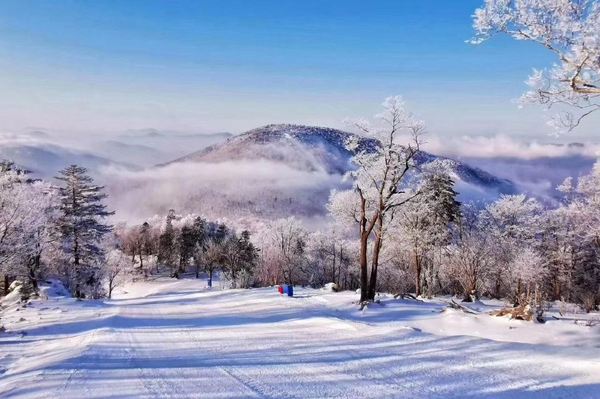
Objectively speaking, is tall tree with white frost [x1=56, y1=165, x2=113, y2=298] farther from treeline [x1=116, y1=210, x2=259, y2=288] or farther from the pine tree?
the pine tree

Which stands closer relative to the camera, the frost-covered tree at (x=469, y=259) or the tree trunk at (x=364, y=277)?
the tree trunk at (x=364, y=277)

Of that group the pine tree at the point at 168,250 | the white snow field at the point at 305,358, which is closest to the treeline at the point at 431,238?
the white snow field at the point at 305,358

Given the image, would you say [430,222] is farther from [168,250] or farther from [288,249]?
[168,250]

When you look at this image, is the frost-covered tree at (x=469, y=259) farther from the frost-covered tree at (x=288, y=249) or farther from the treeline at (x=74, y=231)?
the frost-covered tree at (x=288, y=249)

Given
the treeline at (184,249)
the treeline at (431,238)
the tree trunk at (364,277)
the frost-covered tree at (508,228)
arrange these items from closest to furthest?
the tree trunk at (364,277), the treeline at (431,238), the frost-covered tree at (508,228), the treeline at (184,249)

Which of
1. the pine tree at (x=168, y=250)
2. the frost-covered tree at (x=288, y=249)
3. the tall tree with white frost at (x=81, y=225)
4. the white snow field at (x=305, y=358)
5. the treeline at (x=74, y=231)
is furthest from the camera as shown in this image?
the pine tree at (x=168, y=250)

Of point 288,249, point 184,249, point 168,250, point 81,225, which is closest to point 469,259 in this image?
point 81,225
